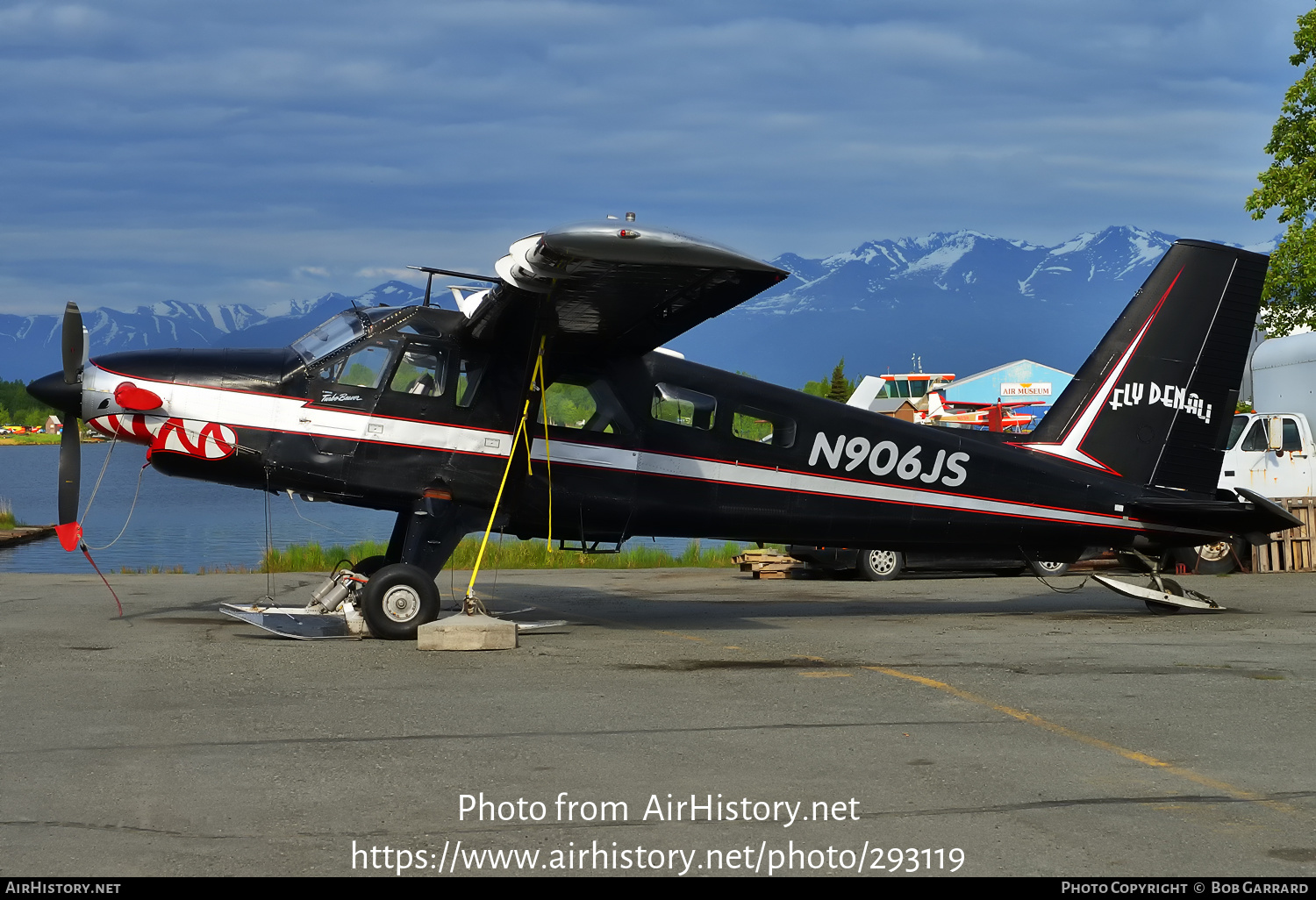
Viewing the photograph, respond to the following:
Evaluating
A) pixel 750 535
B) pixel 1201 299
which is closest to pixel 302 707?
pixel 750 535

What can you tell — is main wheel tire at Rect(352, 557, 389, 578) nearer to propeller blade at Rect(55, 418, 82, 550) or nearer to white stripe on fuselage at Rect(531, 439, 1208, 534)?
white stripe on fuselage at Rect(531, 439, 1208, 534)

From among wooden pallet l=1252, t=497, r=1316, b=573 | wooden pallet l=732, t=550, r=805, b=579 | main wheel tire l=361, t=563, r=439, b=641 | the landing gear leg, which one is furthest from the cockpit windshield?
wooden pallet l=1252, t=497, r=1316, b=573

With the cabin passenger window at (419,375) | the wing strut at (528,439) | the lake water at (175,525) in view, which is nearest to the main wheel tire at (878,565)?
the lake water at (175,525)

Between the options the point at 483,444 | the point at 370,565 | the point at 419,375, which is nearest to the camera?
the point at 419,375

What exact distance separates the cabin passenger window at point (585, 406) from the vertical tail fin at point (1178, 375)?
15.3ft

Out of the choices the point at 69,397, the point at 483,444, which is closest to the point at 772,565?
the point at 483,444

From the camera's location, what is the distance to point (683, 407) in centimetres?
1174

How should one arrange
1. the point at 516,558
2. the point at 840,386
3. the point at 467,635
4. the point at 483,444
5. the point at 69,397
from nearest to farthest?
the point at 467,635 < the point at 69,397 < the point at 483,444 < the point at 516,558 < the point at 840,386

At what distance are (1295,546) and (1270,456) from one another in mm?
1812

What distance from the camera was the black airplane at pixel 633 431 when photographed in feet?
34.3

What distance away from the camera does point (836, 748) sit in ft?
20.0

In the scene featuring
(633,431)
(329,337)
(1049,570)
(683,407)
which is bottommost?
(1049,570)

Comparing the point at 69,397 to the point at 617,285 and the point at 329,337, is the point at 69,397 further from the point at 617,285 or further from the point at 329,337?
the point at 617,285

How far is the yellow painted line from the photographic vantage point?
205 inches
